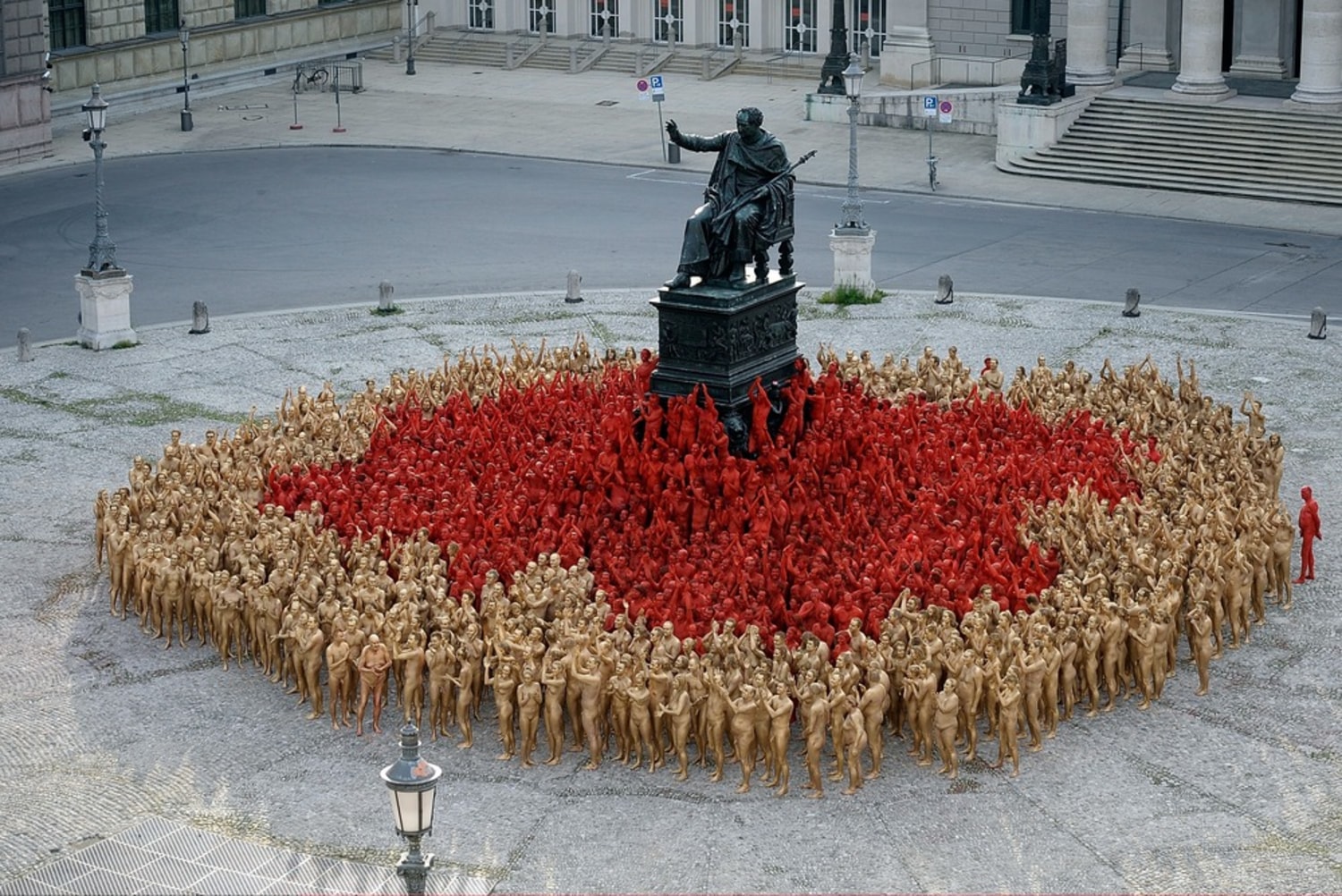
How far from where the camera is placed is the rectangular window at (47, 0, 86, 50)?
6166 cm

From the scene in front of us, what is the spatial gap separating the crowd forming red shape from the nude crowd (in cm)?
27

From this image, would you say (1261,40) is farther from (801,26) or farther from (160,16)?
(160,16)

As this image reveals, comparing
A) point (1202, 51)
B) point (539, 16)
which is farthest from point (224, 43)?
point (1202, 51)

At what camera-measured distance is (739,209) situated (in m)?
28.7

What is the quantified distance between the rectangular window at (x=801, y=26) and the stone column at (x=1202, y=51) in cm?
1639

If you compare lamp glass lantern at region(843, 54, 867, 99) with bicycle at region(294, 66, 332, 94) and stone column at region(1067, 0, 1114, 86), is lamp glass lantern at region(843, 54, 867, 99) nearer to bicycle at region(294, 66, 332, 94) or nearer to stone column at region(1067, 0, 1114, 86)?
stone column at region(1067, 0, 1114, 86)

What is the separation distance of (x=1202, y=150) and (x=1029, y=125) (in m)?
4.26

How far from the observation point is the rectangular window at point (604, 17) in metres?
70.6

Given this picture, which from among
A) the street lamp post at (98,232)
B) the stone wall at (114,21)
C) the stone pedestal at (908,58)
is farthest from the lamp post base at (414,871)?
the stone wall at (114,21)

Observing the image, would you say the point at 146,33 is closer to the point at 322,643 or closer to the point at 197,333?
the point at 197,333

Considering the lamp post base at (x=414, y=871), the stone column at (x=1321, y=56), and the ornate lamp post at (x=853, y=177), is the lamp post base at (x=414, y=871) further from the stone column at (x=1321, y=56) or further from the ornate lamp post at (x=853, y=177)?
the stone column at (x=1321, y=56)

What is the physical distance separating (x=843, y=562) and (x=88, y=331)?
19125 millimetres

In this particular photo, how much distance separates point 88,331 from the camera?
38.9m

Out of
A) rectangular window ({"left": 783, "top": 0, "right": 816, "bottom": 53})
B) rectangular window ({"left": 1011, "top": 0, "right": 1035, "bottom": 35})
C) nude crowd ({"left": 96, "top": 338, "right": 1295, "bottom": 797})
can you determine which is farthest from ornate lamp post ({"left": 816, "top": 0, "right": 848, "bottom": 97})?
nude crowd ({"left": 96, "top": 338, "right": 1295, "bottom": 797})
